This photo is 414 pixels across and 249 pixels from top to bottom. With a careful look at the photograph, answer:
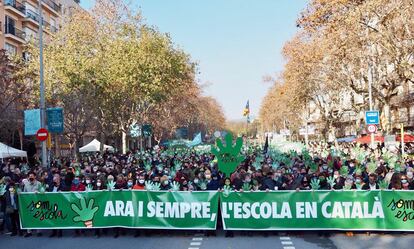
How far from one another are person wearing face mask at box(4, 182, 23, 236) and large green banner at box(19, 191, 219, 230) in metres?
0.40

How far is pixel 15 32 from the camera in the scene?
47.5 meters

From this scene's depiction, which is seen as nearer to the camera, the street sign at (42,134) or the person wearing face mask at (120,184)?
the person wearing face mask at (120,184)

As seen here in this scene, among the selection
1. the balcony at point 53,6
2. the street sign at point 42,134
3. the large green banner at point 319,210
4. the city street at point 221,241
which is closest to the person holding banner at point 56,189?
the city street at point 221,241

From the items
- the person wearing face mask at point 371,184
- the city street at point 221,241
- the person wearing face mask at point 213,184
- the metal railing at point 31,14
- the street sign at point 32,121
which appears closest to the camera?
the city street at point 221,241

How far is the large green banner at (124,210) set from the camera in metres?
12.2

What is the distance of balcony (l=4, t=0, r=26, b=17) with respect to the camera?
149ft

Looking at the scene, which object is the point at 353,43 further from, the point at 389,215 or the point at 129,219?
the point at 129,219

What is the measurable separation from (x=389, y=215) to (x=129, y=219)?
20.0 ft

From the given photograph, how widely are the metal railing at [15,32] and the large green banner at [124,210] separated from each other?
37.2 meters

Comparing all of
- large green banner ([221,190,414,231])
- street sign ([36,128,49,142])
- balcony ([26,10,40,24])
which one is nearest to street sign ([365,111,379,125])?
large green banner ([221,190,414,231])

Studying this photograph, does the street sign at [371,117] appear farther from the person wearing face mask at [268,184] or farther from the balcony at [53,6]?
the balcony at [53,6]

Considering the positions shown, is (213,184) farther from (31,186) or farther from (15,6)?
(15,6)

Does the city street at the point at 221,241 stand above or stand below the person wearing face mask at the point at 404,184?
below

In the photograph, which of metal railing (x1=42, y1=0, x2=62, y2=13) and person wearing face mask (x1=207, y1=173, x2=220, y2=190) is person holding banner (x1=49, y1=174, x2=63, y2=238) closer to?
person wearing face mask (x1=207, y1=173, x2=220, y2=190)
